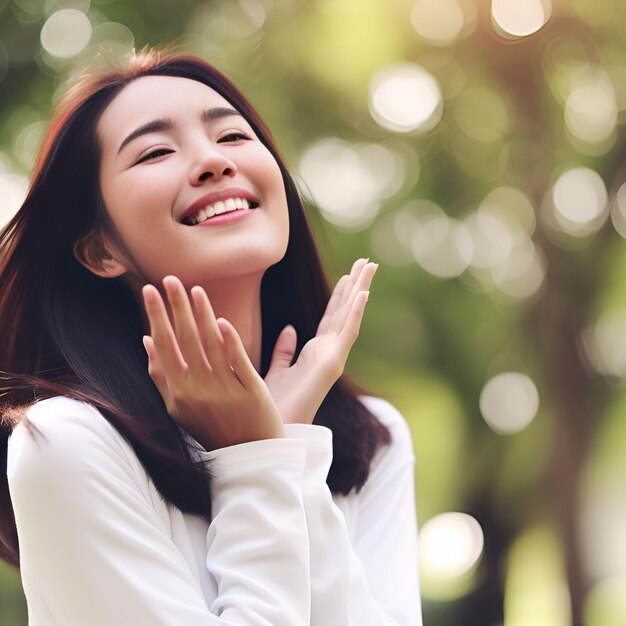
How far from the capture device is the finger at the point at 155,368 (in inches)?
54.9

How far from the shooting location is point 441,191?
6.17 m

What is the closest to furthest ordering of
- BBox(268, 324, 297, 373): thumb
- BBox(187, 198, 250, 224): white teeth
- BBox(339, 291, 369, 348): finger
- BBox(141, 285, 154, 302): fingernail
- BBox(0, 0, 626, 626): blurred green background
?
BBox(141, 285, 154, 302): fingernail, BBox(187, 198, 250, 224): white teeth, BBox(339, 291, 369, 348): finger, BBox(268, 324, 297, 373): thumb, BBox(0, 0, 626, 626): blurred green background

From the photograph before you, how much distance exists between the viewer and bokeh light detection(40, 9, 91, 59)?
18.9ft

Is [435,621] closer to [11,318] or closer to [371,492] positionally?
[371,492]

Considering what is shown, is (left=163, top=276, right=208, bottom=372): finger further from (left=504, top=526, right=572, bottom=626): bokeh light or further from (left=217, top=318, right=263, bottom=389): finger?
(left=504, top=526, right=572, bottom=626): bokeh light

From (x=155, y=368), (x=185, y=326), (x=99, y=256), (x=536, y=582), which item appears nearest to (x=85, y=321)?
(x=99, y=256)

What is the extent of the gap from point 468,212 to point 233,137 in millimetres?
4535

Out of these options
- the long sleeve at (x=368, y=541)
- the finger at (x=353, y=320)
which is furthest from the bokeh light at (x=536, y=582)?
the finger at (x=353, y=320)

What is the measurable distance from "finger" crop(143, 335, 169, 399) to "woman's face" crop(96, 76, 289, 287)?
199 millimetres

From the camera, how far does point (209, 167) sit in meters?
1.59

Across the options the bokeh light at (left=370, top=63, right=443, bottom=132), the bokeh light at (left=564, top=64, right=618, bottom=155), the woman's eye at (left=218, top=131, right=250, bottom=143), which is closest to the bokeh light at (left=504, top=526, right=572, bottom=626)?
the bokeh light at (left=564, top=64, right=618, bottom=155)

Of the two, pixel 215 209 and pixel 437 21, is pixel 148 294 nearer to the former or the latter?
pixel 215 209

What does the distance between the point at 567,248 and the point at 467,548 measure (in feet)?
6.41

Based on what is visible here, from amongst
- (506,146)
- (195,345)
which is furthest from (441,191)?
(195,345)
